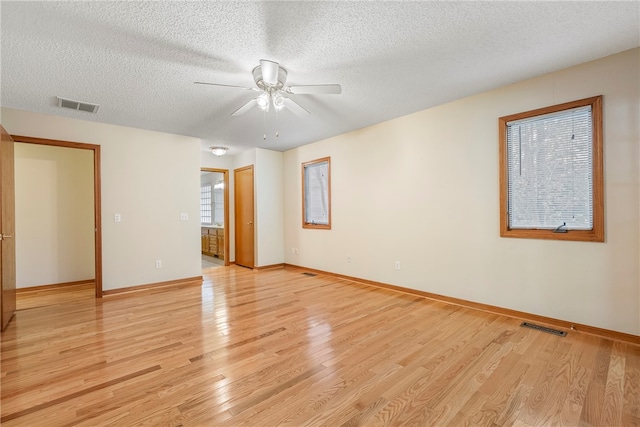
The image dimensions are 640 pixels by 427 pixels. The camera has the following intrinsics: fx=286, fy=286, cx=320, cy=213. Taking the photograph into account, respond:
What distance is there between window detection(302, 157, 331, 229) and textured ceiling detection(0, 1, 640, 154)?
2017 mm

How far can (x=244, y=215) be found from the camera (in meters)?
6.31

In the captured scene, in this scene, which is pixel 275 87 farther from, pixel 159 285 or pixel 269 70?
pixel 159 285

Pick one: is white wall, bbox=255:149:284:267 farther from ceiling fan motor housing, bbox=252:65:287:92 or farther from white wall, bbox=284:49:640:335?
ceiling fan motor housing, bbox=252:65:287:92

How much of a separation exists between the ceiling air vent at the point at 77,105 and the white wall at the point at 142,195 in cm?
57

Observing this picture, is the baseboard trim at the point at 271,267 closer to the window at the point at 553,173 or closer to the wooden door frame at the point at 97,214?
the wooden door frame at the point at 97,214

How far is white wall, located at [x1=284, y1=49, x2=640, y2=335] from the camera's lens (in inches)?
99.2

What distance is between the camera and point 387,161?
4352 millimetres

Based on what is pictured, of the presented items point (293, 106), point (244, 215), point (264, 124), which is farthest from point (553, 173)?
point (244, 215)

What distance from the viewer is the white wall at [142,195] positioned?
405 centimetres

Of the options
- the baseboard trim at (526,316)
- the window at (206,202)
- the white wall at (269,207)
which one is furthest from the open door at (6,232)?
the window at (206,202)

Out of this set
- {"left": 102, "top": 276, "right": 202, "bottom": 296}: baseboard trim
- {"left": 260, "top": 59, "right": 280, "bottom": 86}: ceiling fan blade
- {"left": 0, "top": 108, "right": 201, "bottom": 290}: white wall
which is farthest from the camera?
{"left": 102, "top": 276, "right": 202, "bottom": 296}: baseboard trim

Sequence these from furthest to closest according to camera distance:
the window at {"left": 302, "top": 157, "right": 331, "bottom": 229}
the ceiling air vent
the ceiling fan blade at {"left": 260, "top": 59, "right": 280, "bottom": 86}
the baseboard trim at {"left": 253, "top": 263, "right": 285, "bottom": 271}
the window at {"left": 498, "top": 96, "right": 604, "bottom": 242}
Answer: the baseboard trim at {"left": 253, "top": 263, "right": 285, "bottom": 271} < the window at {"left": 302, "top": 157, "right": 331, "bottom": 229} < the ceiling air vent < the window at {"left": 498, "top": 96, "right": 604, "bottom": 242} < the ceiling fan blade at {"left": 260, "top": 59, "right": 280, "bottom": 86}

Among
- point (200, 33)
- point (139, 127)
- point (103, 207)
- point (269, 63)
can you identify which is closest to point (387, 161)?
point (269, 63)

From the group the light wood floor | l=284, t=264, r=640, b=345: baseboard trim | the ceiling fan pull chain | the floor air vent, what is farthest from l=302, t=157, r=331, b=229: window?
the floor air vent
